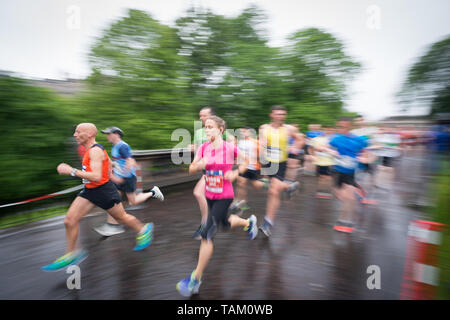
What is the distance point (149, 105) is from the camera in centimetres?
970

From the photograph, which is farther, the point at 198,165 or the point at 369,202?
the point at 369,202

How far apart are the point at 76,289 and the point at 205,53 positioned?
36.2 ft

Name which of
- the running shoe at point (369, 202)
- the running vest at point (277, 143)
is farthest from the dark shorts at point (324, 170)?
the running vest at point (277, 143)

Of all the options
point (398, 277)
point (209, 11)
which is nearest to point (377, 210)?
point (398, 277)

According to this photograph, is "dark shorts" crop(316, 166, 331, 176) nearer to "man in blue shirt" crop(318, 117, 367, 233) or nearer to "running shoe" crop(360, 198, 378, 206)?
"running shoe" crop(360, 198, 378, 206)

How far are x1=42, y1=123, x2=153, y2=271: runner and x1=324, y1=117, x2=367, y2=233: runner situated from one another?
11.2 feet

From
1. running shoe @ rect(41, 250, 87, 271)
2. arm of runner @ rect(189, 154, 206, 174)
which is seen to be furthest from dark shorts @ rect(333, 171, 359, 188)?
running shoe @ rect(41, 250, 87, 271)

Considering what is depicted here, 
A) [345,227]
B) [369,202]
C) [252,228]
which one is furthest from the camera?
[369,202]

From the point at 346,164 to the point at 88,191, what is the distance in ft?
12.8

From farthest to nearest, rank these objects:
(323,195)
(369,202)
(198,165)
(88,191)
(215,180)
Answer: (323,195) → (369,202) → (88,191) → (215,180) → (198,165)

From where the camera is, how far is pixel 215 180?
323 cm

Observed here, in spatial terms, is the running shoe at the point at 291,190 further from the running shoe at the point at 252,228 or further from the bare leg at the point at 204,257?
the bare leg at the point at 204,257

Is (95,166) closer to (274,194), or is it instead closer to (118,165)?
(118,165)

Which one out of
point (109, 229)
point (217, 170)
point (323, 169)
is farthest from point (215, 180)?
point (323, 169)
